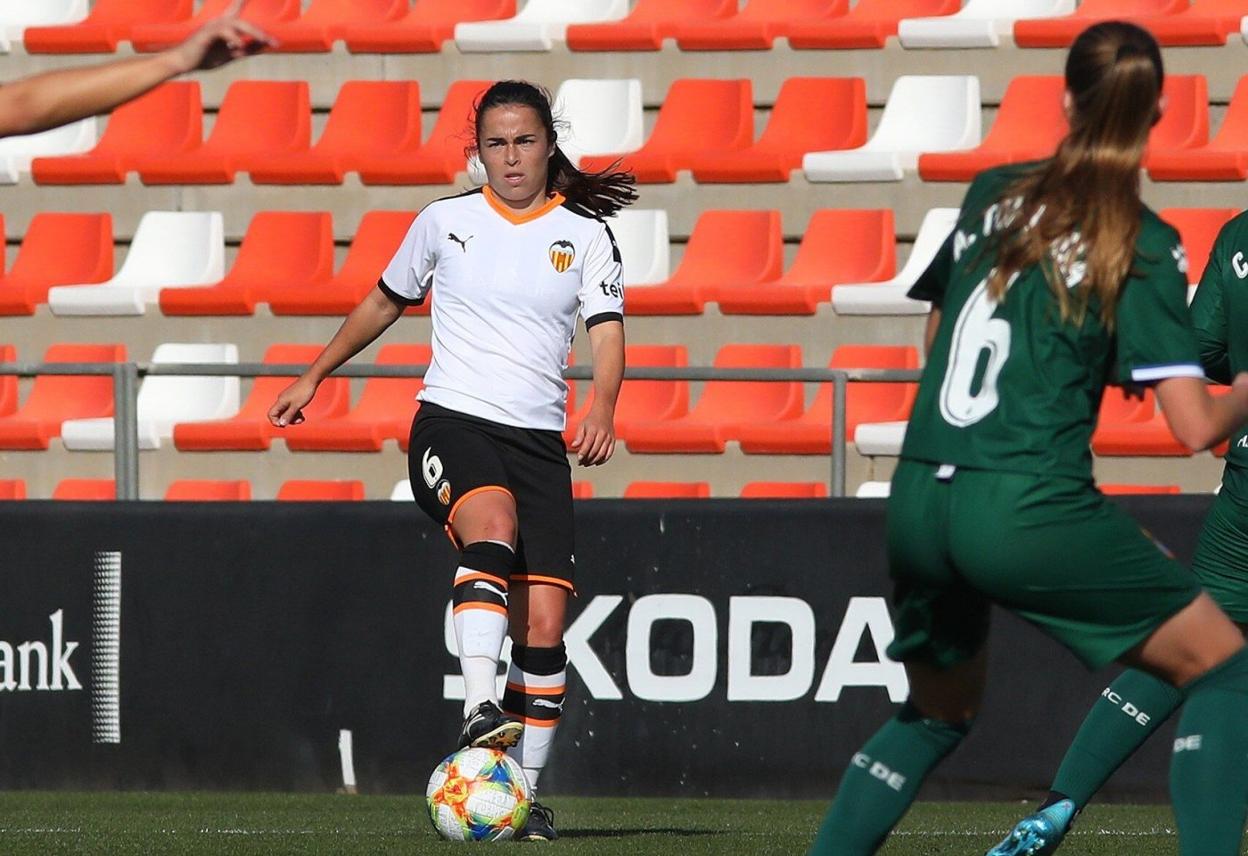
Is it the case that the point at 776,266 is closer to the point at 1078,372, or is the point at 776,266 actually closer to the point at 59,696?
the point at 59,696

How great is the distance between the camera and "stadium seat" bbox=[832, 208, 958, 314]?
416 inches

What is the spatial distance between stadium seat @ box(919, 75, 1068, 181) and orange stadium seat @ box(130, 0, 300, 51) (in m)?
4.28

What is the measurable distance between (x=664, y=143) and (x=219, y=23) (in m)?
8.19

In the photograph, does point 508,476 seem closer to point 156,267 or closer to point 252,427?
point 252,427

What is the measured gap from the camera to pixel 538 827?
6.04m

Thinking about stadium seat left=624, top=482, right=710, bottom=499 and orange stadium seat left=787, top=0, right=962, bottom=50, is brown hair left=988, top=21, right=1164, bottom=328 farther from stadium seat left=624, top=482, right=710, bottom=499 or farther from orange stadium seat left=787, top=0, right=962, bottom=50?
orange stadium seat left=787, top=0, right=962, bottom=50

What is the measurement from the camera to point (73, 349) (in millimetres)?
11680

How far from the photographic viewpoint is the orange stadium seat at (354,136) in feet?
39.5

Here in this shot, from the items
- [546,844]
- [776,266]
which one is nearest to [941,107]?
[776,266]

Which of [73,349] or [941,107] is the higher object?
[941,107]

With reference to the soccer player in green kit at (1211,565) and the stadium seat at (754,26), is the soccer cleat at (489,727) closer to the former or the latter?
the soccer player in green kit at (1211,565)

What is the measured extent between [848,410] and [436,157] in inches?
114

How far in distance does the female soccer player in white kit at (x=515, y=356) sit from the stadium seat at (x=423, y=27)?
6430 millimetres

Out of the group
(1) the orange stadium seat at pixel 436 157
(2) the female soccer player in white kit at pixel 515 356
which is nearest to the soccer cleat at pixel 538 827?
(2) the female soccer player in white kit at pixel 515 356
